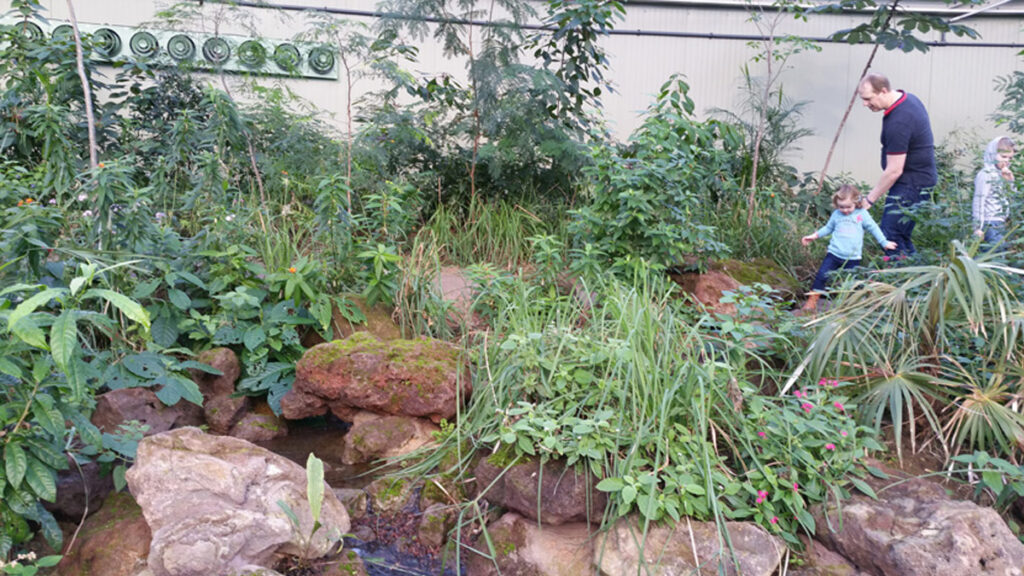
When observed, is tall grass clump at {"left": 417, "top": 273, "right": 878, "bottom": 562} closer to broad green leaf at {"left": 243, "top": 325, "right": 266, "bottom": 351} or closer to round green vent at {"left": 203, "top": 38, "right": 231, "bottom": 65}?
broad green leaf at {"left": 243, "top": 325, "right": 266, "bottom": 351}

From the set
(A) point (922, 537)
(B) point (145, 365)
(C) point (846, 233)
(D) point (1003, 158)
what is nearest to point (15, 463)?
(B) point (145, 365)

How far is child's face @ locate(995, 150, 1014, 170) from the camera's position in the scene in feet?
17.2

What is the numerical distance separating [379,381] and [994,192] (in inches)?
158

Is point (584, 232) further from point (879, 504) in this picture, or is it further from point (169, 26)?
point (169, 26)

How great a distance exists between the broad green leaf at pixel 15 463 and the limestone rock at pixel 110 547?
43 centimetres

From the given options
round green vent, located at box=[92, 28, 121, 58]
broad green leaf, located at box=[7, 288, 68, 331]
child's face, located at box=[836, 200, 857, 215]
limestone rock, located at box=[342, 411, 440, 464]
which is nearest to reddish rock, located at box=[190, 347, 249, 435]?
limestone rock, located at box=[342, 411, 440, 464]

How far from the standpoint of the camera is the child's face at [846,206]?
17.5ft

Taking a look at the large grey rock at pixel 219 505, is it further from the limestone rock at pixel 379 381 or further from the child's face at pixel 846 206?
the child's face at pixel 846 206

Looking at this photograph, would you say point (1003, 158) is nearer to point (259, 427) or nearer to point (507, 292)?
point (507, 292)

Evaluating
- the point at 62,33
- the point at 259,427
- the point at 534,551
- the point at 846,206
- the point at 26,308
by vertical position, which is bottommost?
the point at 259,427

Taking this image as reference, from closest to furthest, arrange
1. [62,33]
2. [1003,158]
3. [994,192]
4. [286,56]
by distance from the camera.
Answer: [994,192] → [1003,158] → [62,33] → [286,56]

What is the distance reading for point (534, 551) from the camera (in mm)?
3129

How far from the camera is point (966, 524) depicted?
9.30 feet

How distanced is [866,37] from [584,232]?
3.80 metres
